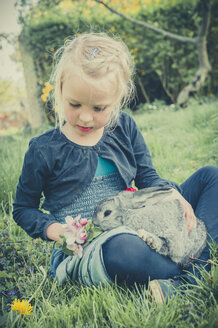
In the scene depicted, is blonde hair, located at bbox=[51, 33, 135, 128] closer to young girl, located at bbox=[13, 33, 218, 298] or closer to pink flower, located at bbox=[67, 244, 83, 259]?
young girl, located at bbox=[13, 33, 218, 298]

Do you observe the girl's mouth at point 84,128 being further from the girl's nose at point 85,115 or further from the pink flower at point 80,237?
the pink flower at point 80,237

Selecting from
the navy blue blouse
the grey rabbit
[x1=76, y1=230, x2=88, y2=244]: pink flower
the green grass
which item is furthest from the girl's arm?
[x1=76, y1=230, x2=88, y2=244]: pink flower

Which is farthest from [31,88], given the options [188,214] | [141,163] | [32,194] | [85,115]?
[188,214]

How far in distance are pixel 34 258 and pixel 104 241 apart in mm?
640

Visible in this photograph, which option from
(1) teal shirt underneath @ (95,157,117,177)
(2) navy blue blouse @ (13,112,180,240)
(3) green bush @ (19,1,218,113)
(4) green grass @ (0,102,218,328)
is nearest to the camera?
(4) green grass @ (0,102,218,328)

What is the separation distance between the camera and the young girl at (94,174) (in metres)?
1.14

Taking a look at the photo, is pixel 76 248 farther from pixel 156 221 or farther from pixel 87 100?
pixel 87 100

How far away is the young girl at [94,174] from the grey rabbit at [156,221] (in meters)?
0.04

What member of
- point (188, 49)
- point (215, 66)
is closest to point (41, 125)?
point (188, 49)

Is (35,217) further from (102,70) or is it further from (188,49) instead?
(188,49)

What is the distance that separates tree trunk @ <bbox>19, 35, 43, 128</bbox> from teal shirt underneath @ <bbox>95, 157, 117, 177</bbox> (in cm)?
457

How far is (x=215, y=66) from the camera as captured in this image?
6.53m

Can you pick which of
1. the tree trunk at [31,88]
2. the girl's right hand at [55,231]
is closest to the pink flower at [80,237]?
the girl's right hand at [55,231]

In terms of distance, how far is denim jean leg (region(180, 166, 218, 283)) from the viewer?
132 cm
